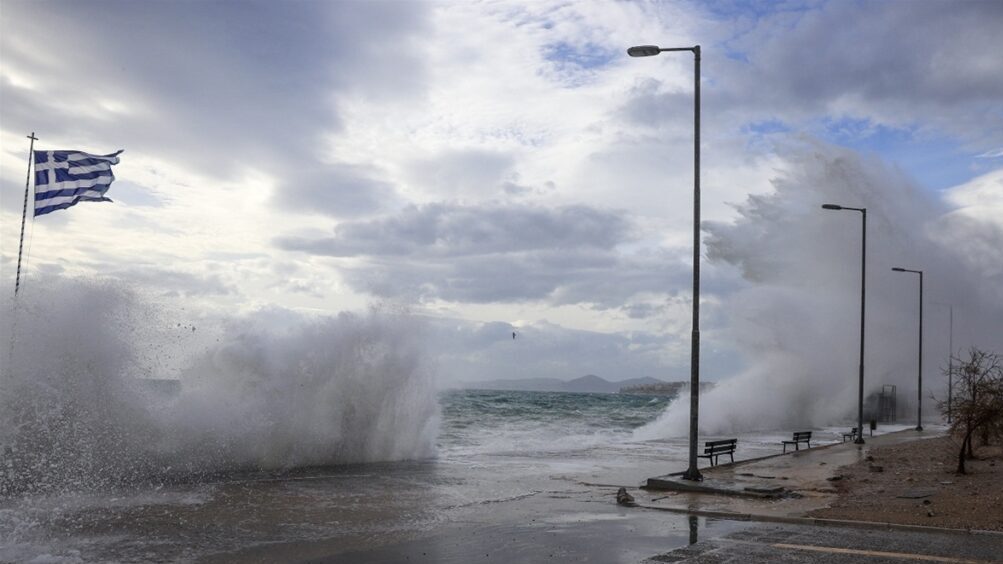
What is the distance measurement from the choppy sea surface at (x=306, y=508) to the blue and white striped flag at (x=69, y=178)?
773 cm

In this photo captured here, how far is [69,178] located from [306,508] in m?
11.6

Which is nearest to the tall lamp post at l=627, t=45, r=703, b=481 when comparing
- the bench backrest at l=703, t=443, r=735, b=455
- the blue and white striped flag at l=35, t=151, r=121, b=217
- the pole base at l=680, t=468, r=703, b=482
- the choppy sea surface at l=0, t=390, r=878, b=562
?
the pole base at l=680, t=468, r=703, b=482

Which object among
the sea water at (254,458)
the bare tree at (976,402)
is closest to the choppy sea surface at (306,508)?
the sea water at (254,458)

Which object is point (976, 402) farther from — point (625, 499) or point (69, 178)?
point (69, 178)

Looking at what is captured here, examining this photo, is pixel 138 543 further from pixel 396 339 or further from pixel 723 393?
pixel 723 393

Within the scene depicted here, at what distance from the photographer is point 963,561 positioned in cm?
881

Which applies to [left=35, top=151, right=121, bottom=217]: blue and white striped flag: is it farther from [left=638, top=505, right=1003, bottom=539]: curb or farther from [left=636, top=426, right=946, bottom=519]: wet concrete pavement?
[left=638, top=505, right=1003, bottom=539]: curb

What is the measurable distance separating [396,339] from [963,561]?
2055 cm

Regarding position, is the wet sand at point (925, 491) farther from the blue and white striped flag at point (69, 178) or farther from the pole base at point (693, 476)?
the blue and white striped flag at point (69, 178)

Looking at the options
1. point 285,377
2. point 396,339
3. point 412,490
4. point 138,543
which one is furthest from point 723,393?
point 138,543

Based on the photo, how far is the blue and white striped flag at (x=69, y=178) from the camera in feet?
64.4

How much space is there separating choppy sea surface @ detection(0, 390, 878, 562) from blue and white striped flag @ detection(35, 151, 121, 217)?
7.73 metres

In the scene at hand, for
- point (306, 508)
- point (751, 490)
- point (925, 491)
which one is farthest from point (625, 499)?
point (925, 491)

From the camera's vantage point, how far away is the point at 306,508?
14133 mm
